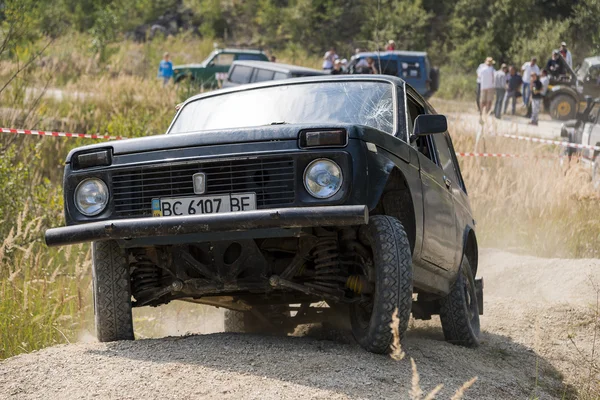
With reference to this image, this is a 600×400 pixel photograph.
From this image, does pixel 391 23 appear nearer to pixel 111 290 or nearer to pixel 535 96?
pixel 535 96

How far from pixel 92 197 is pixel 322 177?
133 cm

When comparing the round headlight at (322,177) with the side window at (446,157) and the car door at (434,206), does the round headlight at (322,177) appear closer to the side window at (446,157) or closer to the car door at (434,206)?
the car door at (434,206)

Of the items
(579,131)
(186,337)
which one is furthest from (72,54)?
(186,337)

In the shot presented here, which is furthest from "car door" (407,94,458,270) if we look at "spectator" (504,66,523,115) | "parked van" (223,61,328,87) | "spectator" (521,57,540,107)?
"spectator" (504,66,523,115)

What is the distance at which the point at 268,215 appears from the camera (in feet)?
15.9

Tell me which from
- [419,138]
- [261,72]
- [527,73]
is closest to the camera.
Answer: [419,138]

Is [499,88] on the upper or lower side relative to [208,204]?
lower

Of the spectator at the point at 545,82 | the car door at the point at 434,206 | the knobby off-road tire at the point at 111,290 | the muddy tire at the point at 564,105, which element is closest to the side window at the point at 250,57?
the spectator at the point at 545,82

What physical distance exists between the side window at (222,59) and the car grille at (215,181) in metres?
27.4

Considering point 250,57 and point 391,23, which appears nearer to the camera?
point 250,57

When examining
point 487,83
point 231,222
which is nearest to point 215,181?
point 231,222

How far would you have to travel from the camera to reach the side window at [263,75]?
988 inches

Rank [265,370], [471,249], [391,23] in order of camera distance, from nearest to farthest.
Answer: [265,370]
[471,249]
[391,23]

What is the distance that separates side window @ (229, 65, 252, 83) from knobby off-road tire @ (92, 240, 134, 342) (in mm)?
20228
